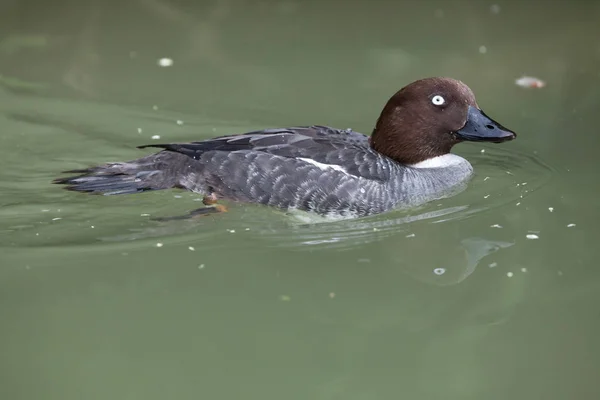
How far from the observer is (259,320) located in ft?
17.0

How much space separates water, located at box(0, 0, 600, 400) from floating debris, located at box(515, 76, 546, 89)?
10 cm

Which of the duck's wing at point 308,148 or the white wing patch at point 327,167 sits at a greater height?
the duck's wing at point 308,148

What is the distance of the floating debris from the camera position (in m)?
9.17

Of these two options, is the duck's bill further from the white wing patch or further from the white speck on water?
the white speck on water

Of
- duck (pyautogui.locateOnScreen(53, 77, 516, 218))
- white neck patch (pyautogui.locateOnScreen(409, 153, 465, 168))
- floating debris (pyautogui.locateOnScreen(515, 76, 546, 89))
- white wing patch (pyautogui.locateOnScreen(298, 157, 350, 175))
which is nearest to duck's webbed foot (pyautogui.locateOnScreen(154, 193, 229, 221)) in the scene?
duck (pyautogui.locateOnScreen(53, 77, 516, 218))

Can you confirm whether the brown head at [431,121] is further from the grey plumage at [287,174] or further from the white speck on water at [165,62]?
the white speck on water at [165,62]

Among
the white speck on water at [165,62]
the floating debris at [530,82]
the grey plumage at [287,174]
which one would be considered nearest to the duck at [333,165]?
the grey plumage at [287,174]

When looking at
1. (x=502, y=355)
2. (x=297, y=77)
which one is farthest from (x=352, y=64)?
(x=502, y=355)

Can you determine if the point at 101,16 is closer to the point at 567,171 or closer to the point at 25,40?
the point at 25,40

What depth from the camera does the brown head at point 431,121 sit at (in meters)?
6.86

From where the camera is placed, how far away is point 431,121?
6910 mm

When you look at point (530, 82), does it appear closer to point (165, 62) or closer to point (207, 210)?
point (165, 62)

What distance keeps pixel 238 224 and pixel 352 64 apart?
3.74 meters

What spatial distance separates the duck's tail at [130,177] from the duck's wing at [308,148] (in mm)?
183
